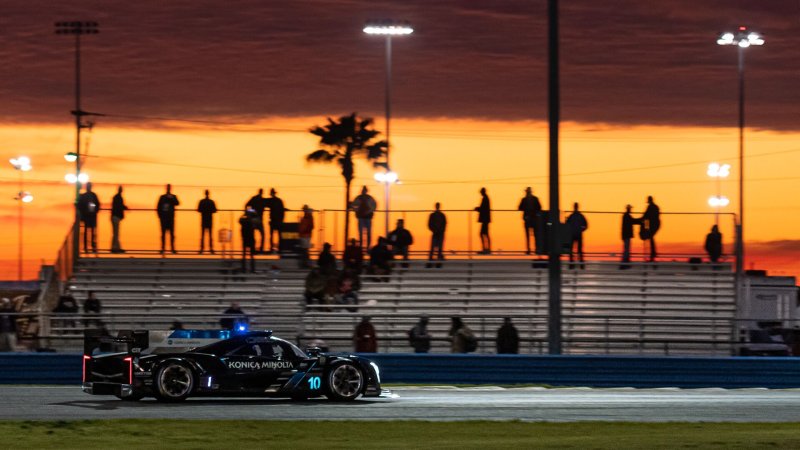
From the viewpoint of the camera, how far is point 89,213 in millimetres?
34312

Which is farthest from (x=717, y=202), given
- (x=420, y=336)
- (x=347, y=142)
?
(x=420, y=336)

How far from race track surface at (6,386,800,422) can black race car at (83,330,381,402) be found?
0.65ft

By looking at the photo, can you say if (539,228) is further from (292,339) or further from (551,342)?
(292,339)

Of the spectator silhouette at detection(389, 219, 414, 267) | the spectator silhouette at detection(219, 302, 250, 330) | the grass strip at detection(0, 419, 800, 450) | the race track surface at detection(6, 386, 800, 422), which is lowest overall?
the race track surface at detection(6, 386, 800, 422)

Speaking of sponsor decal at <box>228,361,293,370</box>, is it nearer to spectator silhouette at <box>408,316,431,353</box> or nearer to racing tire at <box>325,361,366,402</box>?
racing tire at <box>325,361,366,402</box>

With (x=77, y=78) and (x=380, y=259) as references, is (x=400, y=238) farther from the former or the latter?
(x=77, y=78)

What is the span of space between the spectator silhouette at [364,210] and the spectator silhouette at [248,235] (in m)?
2.40

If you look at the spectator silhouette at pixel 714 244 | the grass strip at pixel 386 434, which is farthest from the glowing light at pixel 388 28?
the grass strip at pixel 386 434

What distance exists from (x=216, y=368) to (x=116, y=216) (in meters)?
16.8

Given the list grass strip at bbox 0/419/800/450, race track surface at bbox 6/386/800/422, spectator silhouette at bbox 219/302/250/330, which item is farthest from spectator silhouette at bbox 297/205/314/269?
grass strip at bbox 0/419/800/450

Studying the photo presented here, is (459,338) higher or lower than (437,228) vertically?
lower

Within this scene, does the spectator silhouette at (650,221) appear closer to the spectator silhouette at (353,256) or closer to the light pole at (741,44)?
the spectator silhouette at (353,256)

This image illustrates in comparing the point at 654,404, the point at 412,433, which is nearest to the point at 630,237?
the point at 654,404

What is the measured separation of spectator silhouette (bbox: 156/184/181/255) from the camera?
108 ft
